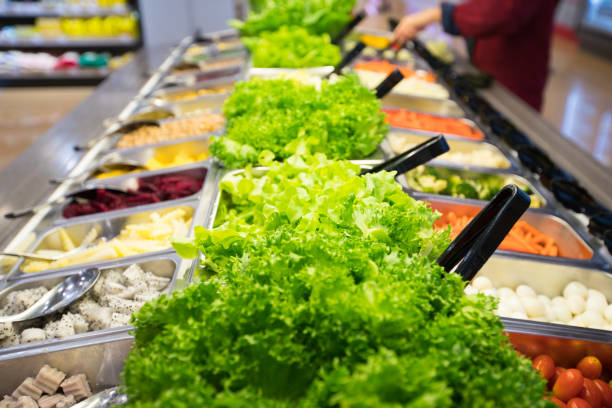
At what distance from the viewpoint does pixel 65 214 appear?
2.20 m

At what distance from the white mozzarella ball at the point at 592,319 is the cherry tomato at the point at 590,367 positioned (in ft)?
0.83

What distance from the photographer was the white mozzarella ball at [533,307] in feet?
5.67

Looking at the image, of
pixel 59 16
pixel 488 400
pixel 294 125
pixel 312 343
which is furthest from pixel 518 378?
pixel 59 16

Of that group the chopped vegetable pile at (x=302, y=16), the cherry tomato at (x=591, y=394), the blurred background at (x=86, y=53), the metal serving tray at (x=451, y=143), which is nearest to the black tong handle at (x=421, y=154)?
the cherry tomato at (x=591, y=394)

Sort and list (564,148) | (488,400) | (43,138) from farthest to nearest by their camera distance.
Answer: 1. (43,138)
2. (564,148)
3. (488,400)

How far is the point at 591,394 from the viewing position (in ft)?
4.45

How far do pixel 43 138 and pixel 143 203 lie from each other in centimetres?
113

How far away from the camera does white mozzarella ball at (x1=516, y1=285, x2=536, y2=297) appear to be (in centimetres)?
178

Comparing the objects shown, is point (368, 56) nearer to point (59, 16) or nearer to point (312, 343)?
point (312, 343)

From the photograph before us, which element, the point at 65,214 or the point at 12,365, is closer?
the point at 12,365

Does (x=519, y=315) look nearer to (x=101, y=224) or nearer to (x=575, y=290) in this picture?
(x=575, y=290)

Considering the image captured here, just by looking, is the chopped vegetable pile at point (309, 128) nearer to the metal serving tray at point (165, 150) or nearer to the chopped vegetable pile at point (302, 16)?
the metal serving tray at point (165, 150)

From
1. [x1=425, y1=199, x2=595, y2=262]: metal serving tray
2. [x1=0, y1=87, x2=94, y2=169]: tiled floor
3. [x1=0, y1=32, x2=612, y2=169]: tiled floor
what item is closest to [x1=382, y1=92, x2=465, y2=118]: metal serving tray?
[x1=425, y1=199, x2=595, y2=262]: metal serving tray

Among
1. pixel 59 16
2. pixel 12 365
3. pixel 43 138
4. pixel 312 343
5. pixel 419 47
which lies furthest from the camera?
pixel 59 16
